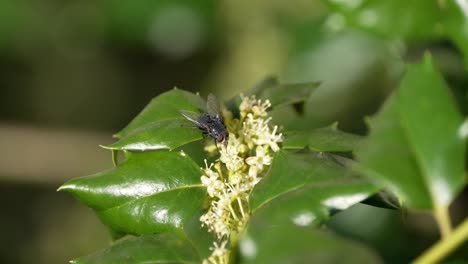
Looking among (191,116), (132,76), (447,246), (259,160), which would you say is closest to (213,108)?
(191,116)

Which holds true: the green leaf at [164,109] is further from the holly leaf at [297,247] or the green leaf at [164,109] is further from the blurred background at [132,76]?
the blurred background at [132,76]

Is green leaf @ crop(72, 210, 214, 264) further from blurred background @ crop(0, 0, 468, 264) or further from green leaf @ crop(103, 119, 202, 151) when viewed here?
blurred background @ crop(0, 0, 468, 264)

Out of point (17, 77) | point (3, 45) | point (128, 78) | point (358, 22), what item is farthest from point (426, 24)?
point (17, 77)

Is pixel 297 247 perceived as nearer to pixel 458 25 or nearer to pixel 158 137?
pixel 158 137

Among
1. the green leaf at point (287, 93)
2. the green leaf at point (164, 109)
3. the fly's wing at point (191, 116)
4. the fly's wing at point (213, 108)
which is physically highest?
the green leaf at point (164, 109)

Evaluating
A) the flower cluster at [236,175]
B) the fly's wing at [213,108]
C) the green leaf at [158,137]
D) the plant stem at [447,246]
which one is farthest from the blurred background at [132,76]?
the plant stem at [447,246]

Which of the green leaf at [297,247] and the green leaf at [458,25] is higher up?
the green leaf at [458,25]

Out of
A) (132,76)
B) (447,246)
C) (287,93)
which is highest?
(287,93)
